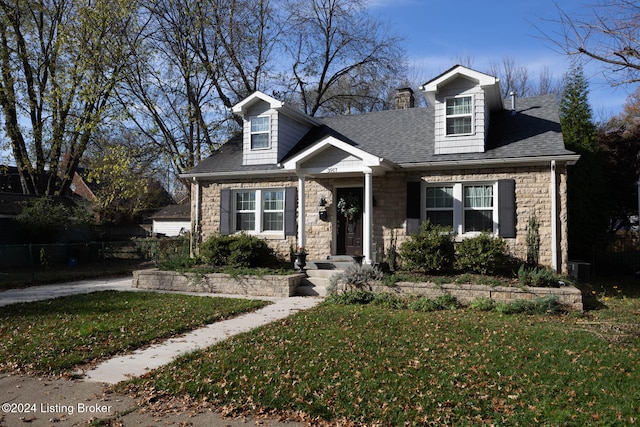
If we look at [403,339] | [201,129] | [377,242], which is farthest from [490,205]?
[201,129]

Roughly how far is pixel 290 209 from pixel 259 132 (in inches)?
112

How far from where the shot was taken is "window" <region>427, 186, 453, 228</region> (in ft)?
39.6

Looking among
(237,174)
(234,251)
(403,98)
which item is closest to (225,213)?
(237,174)

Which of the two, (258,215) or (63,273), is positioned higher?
(258,215)

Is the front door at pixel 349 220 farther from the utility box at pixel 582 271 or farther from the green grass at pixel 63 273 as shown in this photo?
the green grass at pixel 63 273

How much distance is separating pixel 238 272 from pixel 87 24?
1423cm

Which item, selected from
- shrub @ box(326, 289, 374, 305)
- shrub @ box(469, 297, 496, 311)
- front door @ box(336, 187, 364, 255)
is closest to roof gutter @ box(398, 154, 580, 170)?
front door @ box(336, 187, 364, 255)

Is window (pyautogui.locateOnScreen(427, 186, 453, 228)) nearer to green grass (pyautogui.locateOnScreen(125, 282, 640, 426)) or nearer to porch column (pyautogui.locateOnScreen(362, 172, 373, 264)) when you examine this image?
porch column (pyautogui.locateOnScreen(362, 172, 373, 264))

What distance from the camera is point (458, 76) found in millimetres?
12172

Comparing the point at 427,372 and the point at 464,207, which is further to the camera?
the point at 464,207

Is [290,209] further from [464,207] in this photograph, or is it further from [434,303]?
[434,303]

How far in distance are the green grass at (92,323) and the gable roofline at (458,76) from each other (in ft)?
24.3

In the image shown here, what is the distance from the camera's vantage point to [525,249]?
11180 mm

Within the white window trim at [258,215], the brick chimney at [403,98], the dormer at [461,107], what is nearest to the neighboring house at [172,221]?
the white window trim at [258,215]
